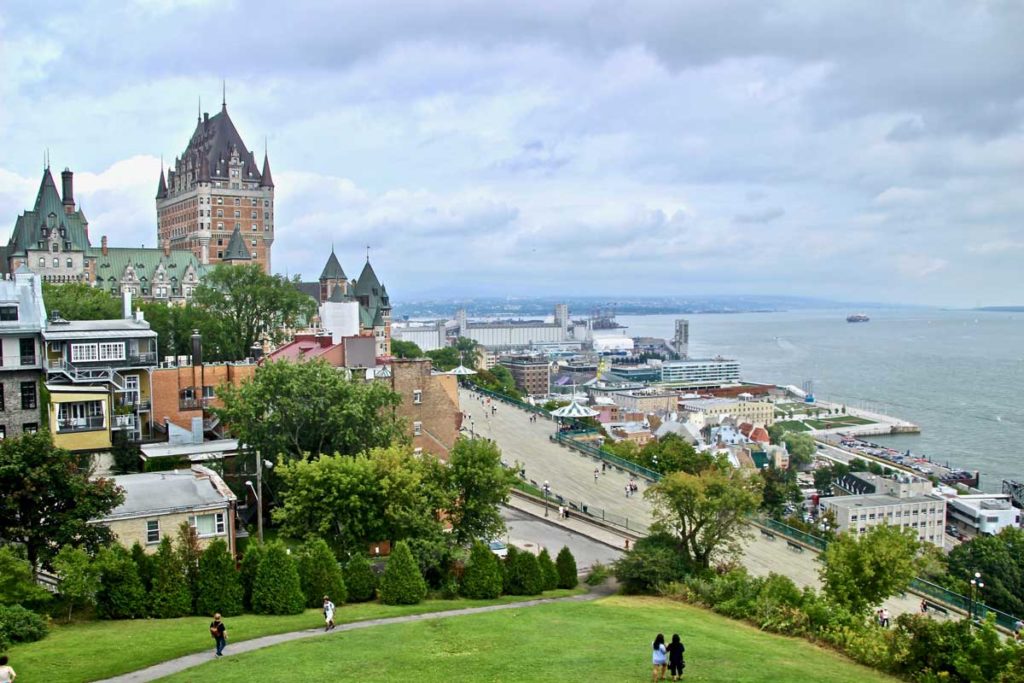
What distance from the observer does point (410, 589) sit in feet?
77.6

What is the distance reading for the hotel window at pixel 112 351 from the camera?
3681cm

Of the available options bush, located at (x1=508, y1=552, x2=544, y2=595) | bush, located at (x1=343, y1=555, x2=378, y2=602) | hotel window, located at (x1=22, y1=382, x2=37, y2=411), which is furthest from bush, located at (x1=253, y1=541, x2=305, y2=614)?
hotel window, located at (x1=22, y1=382, x2=37, y2=411)

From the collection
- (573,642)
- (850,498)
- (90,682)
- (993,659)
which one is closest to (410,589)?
(573,642)

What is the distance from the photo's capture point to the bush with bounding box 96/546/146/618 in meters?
20.6

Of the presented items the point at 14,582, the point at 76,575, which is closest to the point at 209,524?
the point at 76,575

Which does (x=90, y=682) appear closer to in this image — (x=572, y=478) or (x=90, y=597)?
(x=90, y=597)

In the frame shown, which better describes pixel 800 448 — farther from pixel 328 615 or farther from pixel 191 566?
pixel 191 566

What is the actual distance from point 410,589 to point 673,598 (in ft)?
25.5

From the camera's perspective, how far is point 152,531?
82.4 ft

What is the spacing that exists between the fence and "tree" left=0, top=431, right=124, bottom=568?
2583 cm

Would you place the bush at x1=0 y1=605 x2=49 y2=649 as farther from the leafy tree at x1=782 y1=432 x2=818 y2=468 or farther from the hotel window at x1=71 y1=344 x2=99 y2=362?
the leafy tree at x1=782 y1=432 x2=818 y2=468

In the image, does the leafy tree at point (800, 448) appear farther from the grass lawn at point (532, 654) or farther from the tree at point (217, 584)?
the tree at point (217, 584)

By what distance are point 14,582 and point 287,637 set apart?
5.92 meters

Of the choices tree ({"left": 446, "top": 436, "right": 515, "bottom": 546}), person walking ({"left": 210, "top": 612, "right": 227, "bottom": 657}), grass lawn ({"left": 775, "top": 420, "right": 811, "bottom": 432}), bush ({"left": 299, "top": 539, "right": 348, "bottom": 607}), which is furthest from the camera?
grass lawn ({"left": 775, "top": 420, "right": 811, "bottom": 432})
